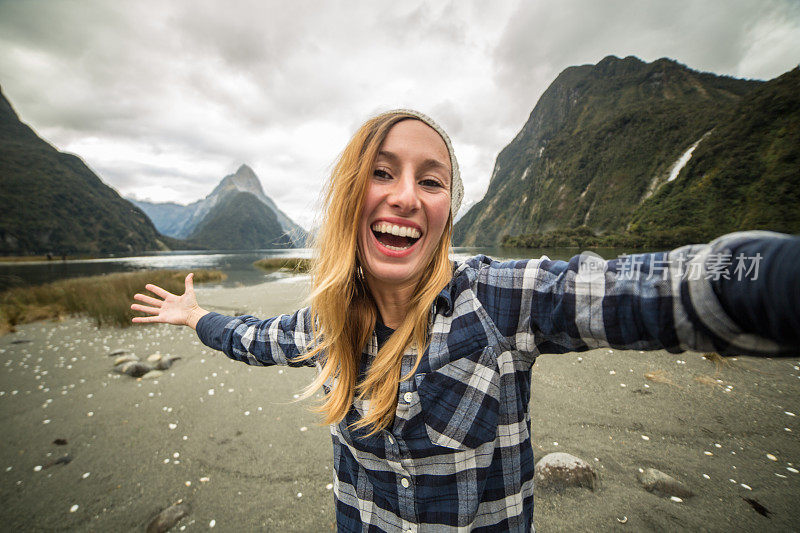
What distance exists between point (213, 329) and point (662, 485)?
5079 millimetres

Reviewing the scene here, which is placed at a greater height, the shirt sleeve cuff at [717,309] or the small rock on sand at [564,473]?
the shirt sleeve cuff at [717,309]

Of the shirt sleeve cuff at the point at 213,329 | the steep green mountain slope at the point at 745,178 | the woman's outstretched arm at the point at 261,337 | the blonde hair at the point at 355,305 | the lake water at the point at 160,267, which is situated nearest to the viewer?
the blonde hair at the point at 355,305

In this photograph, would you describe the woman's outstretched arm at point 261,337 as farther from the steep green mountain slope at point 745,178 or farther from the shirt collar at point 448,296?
the steep green mountain slope at point 745,178

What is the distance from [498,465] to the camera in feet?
4.32

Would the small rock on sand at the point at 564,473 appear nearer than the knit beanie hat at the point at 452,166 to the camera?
No

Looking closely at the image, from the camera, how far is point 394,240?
1.67 metres

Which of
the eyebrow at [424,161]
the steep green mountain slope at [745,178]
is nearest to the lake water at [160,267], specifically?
the eyebrow at [424,161]

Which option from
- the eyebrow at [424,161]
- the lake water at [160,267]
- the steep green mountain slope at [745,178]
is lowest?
the lake water at [160,267]

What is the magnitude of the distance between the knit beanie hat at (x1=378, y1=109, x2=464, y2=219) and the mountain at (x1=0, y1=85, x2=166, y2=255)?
276ft

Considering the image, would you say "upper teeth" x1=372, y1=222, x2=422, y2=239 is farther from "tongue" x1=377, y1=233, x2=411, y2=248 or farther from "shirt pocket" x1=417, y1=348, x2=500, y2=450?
"shirt pocket" x1=417, y1=348, x2=500, y2=450

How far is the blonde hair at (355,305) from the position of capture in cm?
143

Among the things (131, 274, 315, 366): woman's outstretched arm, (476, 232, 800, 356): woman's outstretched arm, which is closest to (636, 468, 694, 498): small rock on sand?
(476, 232, 800, 356): woman's outstretched arm

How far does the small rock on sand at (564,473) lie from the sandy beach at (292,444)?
0.09 metres

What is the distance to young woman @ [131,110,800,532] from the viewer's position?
92 cm
